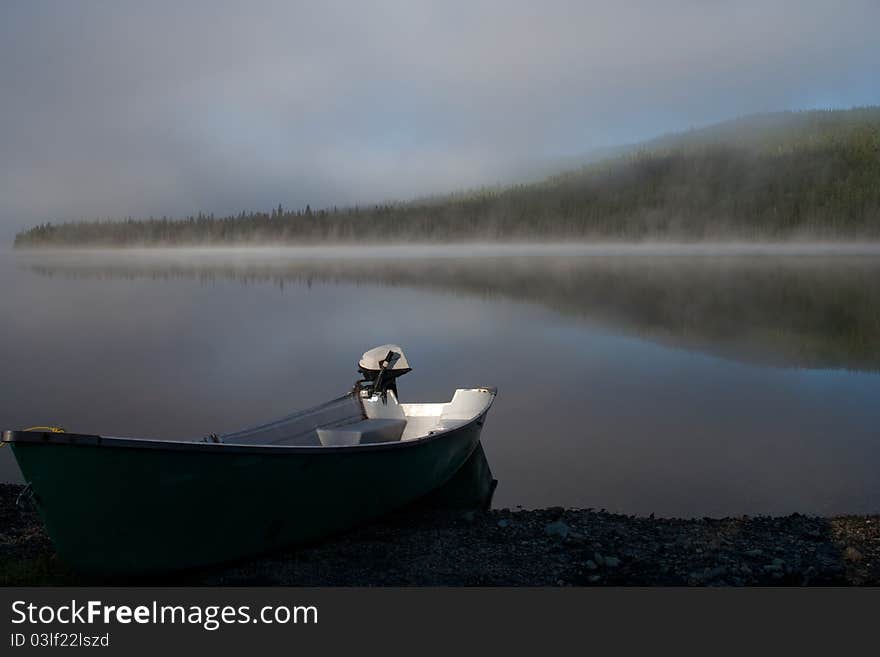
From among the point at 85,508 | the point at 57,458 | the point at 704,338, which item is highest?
the point at 57,458

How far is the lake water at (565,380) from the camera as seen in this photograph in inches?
573

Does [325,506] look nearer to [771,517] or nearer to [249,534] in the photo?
[249,534]

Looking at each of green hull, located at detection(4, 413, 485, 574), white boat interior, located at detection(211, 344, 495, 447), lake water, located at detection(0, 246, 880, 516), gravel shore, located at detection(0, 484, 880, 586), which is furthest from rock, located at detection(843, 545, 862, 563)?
green hull, located at detection(4, 413, 485, 574)

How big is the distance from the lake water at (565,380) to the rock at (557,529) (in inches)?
106

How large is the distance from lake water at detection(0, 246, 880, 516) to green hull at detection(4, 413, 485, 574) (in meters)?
4.80

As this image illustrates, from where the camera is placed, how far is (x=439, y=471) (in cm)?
1159

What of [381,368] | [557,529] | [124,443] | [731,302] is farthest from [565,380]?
[731,302]

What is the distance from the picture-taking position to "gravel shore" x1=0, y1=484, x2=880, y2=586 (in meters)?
8.41

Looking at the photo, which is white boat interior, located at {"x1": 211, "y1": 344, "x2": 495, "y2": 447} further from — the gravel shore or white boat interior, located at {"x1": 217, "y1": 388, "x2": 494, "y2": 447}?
the gravel shore

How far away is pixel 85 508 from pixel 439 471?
5391 millimetres

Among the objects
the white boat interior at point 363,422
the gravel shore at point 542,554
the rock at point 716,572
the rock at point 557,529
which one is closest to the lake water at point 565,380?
the white boat interior at point 363,422

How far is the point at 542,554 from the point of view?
30.0 ft

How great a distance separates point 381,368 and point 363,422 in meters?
1.43
